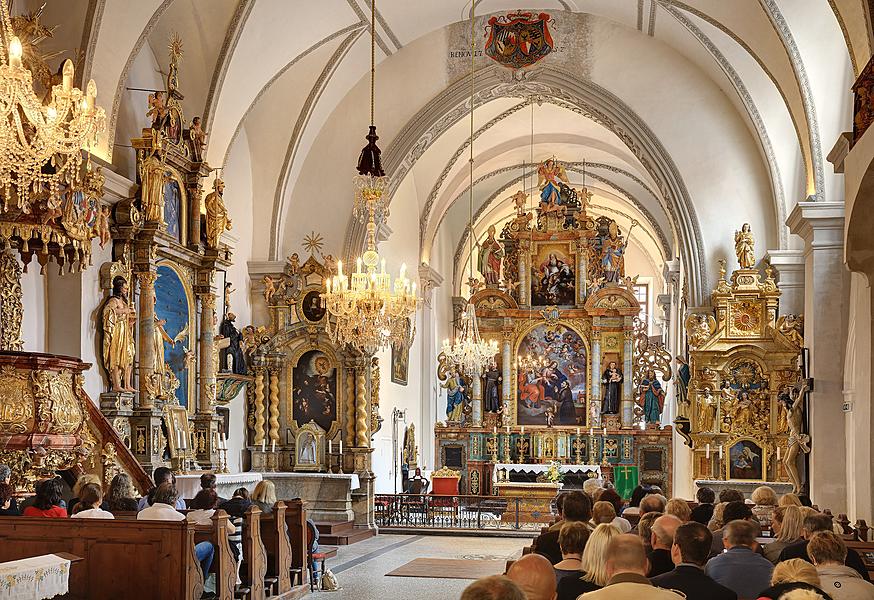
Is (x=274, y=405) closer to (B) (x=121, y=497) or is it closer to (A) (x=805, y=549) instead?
(B) (x=121, y=497)

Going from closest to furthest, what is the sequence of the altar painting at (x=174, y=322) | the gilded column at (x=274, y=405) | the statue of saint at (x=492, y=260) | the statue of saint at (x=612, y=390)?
the altar painting at (x=174, y=322) < the gilded column at (x=274, y=405) < the statue of saint at (x=612, y=390) < the statue of saint at (x=492, y=260)

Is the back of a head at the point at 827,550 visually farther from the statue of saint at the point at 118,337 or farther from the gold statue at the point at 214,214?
the gold statue at the point at 214,214

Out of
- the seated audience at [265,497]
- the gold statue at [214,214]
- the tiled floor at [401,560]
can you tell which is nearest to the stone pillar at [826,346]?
the tiled floor at [401,560]

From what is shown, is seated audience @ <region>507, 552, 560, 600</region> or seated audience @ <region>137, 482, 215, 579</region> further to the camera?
seated audience @ <region>137, 482, 215, 579</region>

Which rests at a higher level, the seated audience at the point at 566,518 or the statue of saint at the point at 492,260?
the statue of saint at the point at 492,260

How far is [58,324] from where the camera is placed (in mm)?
11547

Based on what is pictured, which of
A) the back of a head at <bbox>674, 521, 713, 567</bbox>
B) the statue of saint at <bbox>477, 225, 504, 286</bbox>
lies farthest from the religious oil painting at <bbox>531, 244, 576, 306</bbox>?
the back of a head at <bbox>674, 521, 713, 567</bbox>

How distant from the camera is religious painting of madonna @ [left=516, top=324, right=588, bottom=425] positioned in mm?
25500

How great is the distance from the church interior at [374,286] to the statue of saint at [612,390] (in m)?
0.17

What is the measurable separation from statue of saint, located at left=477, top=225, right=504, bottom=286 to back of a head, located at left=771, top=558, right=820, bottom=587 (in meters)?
21.3

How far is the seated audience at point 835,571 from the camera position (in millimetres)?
4699

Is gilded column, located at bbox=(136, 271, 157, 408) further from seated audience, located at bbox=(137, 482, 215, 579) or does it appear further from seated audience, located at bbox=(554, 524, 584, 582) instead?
seated audience, located at bbox=(554, 524, 584, 582)

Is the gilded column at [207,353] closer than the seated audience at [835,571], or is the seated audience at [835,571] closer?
the seated audience at [835,571]

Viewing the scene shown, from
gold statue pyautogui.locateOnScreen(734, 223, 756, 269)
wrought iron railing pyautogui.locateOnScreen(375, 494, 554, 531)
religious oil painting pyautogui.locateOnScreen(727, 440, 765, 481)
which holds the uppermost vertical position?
gold statue pyautogui.locateOnScreen(734, 223, 756, 269)
